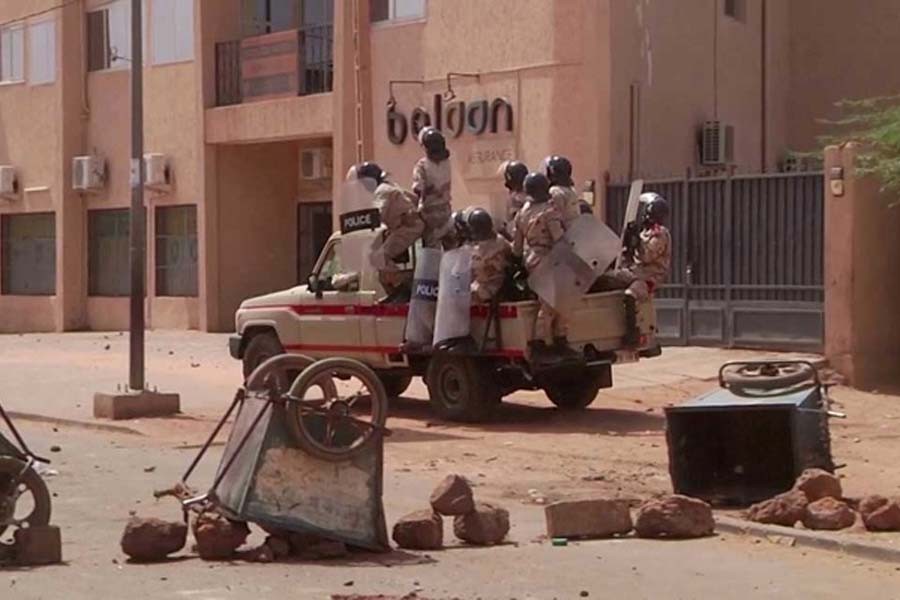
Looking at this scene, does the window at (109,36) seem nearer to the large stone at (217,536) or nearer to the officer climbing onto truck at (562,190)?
the officer climbing onto truck at (562,190)

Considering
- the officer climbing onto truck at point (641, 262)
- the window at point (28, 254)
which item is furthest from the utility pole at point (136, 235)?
the window at point (28, 254)

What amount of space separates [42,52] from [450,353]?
67.3ft

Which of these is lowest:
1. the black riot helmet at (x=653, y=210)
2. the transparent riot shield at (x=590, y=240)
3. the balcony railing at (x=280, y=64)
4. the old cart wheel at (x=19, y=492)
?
the old cart wheel at (x=19, y=492)

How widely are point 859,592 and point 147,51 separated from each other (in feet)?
82.1

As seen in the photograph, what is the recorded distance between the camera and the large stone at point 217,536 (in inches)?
364

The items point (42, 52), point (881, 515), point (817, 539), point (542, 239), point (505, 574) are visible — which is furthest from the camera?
point (42, 52)

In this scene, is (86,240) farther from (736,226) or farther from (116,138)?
(736,226)

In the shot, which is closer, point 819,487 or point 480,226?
point 819,487

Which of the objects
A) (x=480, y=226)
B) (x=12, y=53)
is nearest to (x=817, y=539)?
(x=480, y=226)

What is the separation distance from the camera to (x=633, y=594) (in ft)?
28.0

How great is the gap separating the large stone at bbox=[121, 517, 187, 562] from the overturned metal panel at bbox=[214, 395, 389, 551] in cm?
32

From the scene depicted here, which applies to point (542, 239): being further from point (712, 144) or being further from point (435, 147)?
point (712, 144)

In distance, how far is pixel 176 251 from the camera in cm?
3131

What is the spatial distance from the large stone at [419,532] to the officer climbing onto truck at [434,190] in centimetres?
726
